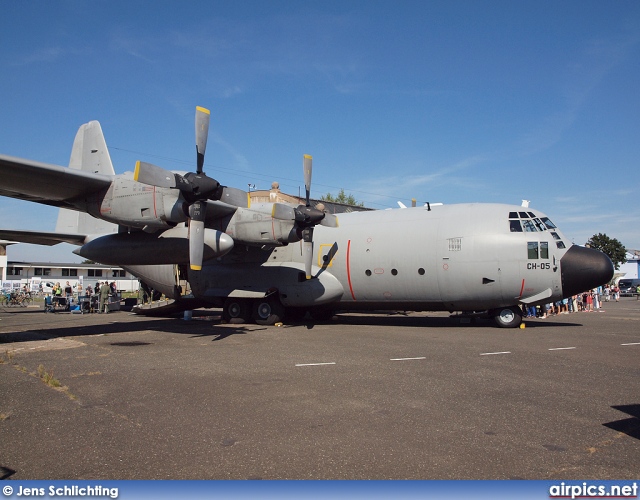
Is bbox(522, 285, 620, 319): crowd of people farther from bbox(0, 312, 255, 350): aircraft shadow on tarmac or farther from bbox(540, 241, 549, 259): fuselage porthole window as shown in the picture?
bbox(0, 312, 255, 350): aircraft shadow on tarmac

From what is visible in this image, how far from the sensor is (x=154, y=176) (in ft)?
39.6

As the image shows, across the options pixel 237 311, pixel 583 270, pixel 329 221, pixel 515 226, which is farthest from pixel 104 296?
pixel 583 270

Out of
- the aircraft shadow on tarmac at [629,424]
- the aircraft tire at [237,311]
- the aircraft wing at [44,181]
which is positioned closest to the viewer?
the aircraft shadow on tarmac at [629,424]

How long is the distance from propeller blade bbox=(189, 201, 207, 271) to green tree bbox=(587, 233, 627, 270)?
77.9 m

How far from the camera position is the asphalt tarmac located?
14.2 ft

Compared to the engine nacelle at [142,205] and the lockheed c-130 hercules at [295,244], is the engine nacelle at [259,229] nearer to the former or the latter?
the lockheed c-130 hercules at [295,244]

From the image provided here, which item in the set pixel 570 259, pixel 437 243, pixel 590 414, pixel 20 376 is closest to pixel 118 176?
pixel 20 376

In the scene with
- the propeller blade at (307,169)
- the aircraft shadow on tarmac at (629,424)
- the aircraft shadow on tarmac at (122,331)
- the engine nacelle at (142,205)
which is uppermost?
the propeller blade at (307,169)

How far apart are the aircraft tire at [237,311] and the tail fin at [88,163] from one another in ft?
17.1

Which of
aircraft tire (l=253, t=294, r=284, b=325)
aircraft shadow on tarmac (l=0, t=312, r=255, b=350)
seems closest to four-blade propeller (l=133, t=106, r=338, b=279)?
aircraft shadow on tarmac (l=0, t=312, r=255, b=350)

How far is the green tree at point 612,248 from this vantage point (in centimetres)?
7588

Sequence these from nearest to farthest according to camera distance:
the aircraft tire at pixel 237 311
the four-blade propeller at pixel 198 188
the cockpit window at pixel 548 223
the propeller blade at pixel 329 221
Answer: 1. the four-blade propeller at pixel 198 188
2. the cockpit window at pixel 548 223
3. the propeller blade at pixel 329 221
4. the aircraft tire at pixel 237 311

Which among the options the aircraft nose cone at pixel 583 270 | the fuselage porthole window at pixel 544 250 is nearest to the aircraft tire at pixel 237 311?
the fuselage porthole window at pixel 544 250

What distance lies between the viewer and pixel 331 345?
12094 mm
